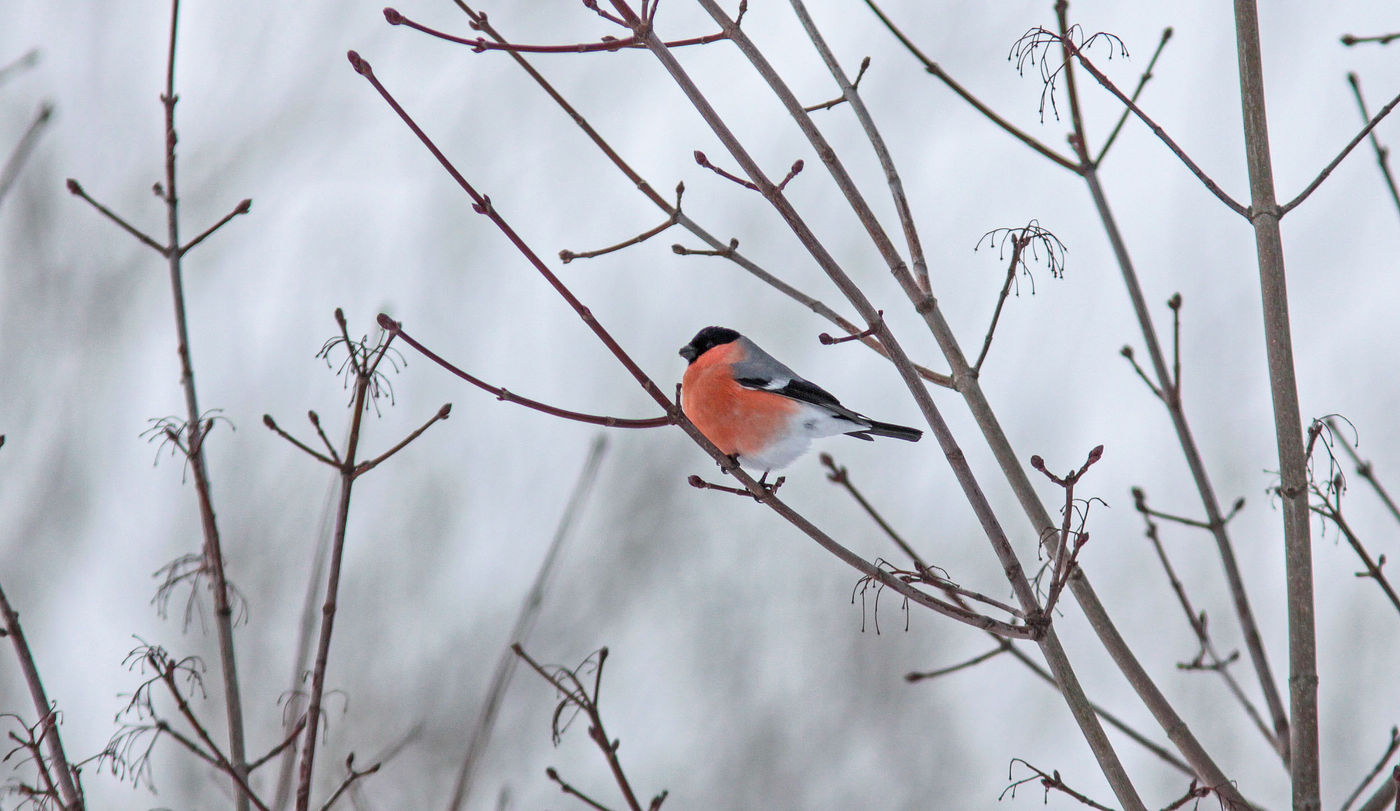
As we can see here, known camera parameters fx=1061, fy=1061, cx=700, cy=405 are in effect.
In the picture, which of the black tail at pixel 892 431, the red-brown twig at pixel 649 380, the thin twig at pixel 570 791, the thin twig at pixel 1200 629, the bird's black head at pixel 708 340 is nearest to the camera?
the red-brown twig at pixel 649 380

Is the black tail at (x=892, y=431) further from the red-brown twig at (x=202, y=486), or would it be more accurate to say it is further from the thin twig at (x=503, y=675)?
the red-brown twig at (x=202, y=486)

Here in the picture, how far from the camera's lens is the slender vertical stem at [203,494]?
176cm

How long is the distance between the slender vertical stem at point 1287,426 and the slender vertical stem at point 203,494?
170 cm

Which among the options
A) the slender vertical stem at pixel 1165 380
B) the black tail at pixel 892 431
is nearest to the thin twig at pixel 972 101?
the slender vertical stem at pixel 1165 380

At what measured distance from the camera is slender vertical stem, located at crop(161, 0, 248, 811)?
5.78 feet

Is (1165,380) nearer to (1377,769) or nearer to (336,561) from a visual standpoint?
(1377,769)

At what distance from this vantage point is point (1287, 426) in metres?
1.77

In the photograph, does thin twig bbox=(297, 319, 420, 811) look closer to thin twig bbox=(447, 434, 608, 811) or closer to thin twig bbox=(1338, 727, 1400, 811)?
thin twig bbox=(447, 434, 608, 811)

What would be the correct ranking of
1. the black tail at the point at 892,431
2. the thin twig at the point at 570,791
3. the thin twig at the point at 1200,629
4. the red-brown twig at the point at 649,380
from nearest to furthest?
the red-brown twig at the point at 649,380 < the thin twig at the point at 570,791 < the thin twig at the point at 1200,629 < the black tail at the point at 892,431

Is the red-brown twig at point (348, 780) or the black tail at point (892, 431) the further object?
the black tail at point (892, 431)

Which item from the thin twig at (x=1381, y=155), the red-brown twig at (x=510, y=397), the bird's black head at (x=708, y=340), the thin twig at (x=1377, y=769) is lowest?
the thin twig at (x=1377, y=769)

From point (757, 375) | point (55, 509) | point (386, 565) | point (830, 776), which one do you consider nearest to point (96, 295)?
point (55, 509)

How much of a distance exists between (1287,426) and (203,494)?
1.83 m

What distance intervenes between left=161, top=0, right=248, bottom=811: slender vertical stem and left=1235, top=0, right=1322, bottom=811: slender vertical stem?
1699 mm
